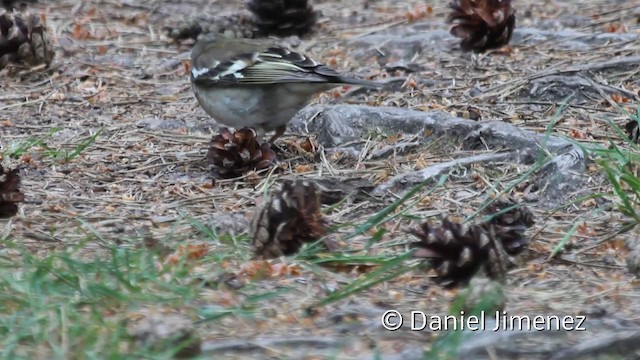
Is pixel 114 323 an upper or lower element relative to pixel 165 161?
upper

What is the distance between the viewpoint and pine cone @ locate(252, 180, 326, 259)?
13.1 feet

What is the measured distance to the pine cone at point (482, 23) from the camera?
273 inches

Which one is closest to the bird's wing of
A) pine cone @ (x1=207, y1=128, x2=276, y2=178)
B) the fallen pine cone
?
pine cone @ (x1=207, y1=128, x2=276, y2=178)

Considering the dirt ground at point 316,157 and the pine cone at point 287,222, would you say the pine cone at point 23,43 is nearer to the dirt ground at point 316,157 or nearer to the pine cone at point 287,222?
the dirt ground at point 316,157

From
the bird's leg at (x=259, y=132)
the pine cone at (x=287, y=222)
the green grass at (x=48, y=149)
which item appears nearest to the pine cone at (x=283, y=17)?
the bird's leg at (x=259, y=132)

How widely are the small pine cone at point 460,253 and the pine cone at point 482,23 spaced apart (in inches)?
131

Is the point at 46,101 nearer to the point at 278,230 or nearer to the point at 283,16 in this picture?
the point at 283,16

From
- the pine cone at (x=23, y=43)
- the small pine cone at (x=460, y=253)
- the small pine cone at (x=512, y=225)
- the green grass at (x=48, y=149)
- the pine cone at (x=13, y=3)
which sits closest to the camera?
the small pine cone at (x=460, y=253)

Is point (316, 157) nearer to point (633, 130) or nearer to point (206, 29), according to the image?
point (633, 130)

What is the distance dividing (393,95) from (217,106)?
1047 millimetres

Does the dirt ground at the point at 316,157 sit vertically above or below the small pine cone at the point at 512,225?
below

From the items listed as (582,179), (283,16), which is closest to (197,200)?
(582,179)

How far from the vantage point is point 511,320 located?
10.9 feet

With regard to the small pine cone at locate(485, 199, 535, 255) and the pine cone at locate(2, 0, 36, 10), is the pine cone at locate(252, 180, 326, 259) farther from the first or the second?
the pine cone at locate(2, 0, 36, 10)
